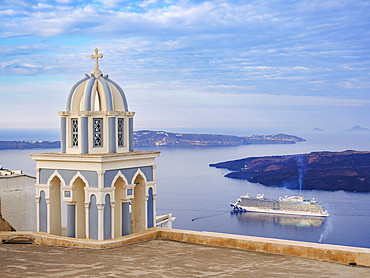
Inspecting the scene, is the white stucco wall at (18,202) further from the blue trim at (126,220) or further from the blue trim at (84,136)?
the blue trim at (84,136)

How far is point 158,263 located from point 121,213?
6.11ft

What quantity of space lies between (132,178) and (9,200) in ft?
21.2

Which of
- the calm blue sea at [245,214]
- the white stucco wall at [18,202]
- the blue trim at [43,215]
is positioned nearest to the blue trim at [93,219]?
the blue trim at [43,215]

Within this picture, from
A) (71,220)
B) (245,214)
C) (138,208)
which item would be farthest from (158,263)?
(245,214)

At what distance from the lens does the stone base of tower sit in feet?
19.9

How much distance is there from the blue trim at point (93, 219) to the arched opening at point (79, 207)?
2.01 feet

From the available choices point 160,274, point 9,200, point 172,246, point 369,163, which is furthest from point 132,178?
point 369,163

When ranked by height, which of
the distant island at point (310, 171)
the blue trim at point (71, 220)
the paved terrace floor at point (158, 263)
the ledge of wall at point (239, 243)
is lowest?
the distant island at point (310, 171)

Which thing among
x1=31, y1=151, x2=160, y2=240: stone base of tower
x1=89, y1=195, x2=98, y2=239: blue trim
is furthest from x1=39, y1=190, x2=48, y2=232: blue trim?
x1=89, y1=195, x2=98, y2=239: blue trim

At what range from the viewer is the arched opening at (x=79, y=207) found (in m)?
6.68

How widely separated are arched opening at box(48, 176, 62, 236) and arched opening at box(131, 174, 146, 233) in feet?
3.88

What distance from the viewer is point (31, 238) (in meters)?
6.46

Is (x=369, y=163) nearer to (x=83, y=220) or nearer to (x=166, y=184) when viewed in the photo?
(x=166, y=184)

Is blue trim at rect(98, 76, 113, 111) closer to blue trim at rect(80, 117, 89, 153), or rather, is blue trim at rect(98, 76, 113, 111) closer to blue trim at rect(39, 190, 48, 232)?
Result: blue trim at rect(80, 117, 89, 153)
